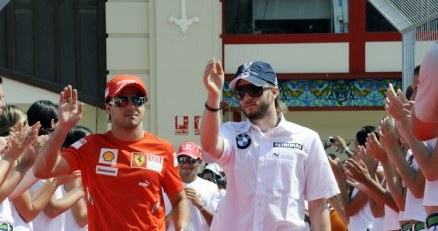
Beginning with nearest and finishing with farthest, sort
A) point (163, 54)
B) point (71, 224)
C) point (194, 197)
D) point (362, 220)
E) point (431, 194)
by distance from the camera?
1. point (431, 194)
2. point (71, 224)
3. point (362, 220)
4. point (194, 197)
5. point (163, 54)

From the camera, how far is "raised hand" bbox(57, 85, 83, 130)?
22.5 ft

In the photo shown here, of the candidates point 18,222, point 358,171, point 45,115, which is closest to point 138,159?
point 18,222

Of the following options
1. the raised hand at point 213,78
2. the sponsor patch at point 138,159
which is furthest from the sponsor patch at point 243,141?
the sponsor patch at point 138,159

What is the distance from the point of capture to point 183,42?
18.1 metres

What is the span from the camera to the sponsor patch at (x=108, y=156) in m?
7.25

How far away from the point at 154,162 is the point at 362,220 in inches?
129

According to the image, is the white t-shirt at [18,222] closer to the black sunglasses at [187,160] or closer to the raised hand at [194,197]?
the raised hand at [194,197]

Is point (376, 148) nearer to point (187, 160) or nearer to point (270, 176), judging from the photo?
point (270, 176)

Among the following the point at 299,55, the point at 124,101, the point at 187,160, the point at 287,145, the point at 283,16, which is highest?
the point at 283,16

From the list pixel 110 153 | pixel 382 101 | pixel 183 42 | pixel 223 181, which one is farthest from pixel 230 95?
pixel 110 153

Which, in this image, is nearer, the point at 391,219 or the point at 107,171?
the point at 107,171

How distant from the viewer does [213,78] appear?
6703 mm

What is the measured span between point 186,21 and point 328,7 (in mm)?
2506

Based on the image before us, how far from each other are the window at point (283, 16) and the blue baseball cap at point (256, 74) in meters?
11.6
